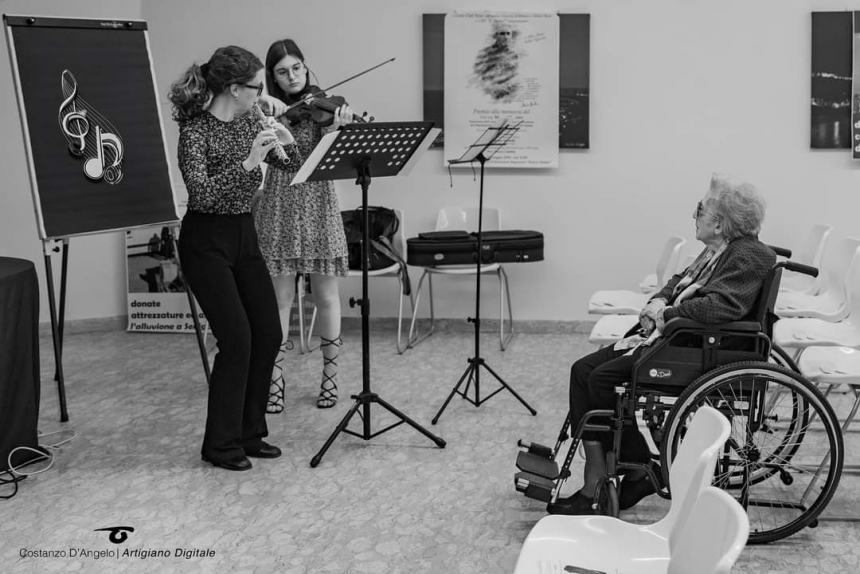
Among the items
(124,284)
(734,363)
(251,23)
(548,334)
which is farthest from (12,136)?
(734,363)

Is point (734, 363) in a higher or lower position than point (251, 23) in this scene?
lower

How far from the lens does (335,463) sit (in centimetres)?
327

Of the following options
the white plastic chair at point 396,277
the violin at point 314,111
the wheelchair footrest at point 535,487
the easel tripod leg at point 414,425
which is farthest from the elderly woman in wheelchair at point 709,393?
the white plastic chair at point 396,277

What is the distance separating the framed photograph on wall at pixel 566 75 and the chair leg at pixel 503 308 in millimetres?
894

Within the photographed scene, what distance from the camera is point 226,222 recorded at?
311cm

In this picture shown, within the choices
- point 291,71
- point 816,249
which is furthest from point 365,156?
point 816,249

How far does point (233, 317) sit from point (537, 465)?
3.79 feet

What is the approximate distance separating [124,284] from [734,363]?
4.29 metres

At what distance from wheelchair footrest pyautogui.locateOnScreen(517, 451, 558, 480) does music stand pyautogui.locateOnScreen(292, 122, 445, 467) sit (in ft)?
2.29

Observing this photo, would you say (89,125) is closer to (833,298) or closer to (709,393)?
(709,393)

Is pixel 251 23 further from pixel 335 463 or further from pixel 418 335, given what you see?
pixel 335 463

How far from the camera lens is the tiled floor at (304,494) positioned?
8.21 ft

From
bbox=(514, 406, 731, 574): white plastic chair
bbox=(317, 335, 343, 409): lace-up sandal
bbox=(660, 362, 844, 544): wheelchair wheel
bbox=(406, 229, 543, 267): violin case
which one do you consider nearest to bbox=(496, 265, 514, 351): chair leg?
bbox=(406, 229, 543, 267): violin case

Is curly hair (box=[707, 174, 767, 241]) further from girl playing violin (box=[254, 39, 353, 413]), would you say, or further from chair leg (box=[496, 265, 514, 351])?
chair leg (box=[496, 265, 514, 351])
